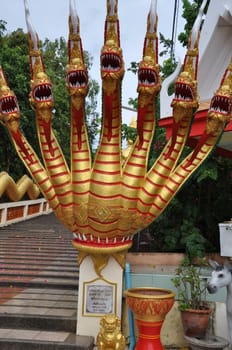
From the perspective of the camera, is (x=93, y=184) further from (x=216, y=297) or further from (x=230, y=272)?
(x=216, y=297)

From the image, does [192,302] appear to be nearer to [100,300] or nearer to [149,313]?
[149,313]

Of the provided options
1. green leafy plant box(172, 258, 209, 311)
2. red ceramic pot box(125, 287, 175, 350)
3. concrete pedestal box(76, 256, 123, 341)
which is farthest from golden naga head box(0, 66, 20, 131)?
green leafy plant box(172, 258, 209, 311)

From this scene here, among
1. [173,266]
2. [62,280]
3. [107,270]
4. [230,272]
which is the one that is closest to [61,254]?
[62,280]

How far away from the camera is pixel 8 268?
27.9 feet

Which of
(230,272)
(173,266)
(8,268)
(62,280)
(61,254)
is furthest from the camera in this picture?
(61,254)

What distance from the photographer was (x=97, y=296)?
4996mm

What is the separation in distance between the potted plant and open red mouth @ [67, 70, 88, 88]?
2.67 meters

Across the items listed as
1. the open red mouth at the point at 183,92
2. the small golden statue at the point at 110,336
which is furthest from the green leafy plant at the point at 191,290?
the open red mouth at the point at 183,92

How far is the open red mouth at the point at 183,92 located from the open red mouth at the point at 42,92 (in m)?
1.52

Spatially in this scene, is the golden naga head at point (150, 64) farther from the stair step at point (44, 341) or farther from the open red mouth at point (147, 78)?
the stair step at point (44, 341)

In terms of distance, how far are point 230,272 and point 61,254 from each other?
690 cm

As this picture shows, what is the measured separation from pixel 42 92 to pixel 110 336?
112 inches

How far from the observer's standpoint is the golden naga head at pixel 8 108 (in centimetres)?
505

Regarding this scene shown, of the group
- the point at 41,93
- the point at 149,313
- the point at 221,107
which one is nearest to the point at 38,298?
the point at 149,313
